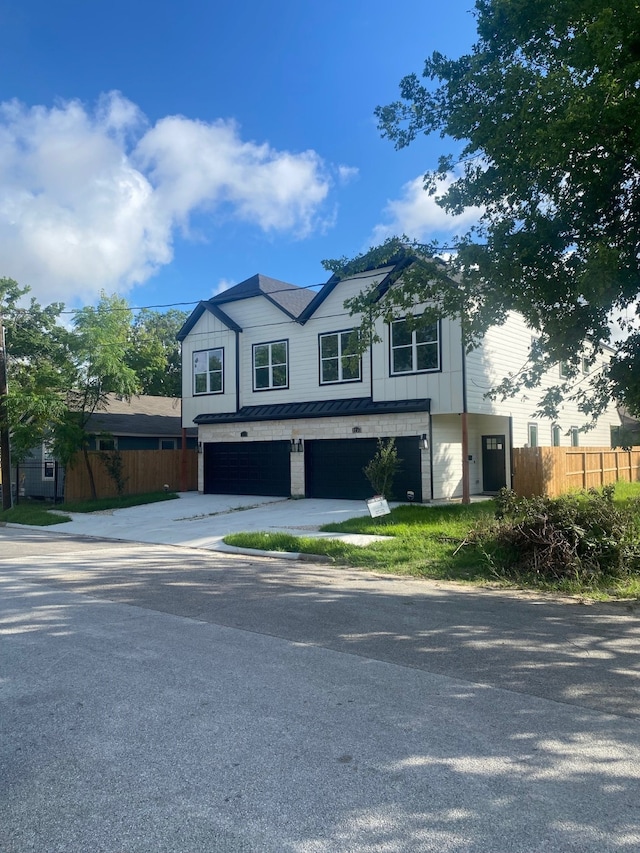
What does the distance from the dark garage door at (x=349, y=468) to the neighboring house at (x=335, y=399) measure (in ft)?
0.13

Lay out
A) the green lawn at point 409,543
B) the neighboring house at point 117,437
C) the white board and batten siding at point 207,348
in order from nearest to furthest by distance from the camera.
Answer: the green lawn at point 409,543 < the white board and batten siding at point 207,348 < the neighboring house at point 117,437

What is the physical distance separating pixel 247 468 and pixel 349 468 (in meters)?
4.79

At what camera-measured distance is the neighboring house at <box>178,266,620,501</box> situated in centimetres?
2055

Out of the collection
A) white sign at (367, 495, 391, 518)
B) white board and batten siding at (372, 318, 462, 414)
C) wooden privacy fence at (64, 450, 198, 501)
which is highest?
white board and batten siding at (372, 318, 462, 414)

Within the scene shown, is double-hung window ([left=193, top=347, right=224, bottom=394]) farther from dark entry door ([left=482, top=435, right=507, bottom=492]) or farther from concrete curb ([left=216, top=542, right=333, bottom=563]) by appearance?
concrete curb ([left=216, top=542, right=333, bottom=563])

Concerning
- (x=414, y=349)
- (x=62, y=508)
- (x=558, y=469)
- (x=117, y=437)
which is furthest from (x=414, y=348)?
(x=117, y=437)

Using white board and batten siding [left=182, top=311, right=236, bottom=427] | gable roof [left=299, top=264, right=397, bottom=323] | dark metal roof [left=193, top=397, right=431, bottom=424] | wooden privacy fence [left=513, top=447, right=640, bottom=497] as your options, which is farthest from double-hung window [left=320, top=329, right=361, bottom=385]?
wooden privacy fence [left=513, top=447, right=640, bottom=497]

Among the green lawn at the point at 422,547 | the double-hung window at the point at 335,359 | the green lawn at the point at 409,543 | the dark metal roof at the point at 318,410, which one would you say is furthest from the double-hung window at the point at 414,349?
the green lawn at the point at 409,543

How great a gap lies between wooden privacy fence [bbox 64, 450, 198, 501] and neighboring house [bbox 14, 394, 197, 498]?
1.23 meters

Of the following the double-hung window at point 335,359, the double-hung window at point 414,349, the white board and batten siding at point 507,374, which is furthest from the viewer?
the double-hung window at point 335,359

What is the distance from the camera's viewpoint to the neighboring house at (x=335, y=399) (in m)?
20.5

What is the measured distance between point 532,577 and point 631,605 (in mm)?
1698

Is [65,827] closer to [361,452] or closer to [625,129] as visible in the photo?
[625,129]

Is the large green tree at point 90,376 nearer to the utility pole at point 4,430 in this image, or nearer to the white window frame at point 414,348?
the utility pole at point 4,430
